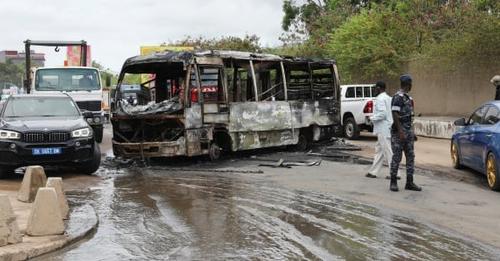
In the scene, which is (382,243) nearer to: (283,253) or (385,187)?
(283,253)

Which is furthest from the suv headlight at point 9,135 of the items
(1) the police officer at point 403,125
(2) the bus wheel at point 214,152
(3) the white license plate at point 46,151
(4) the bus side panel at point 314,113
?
(4) the bus side panel at point 314,113

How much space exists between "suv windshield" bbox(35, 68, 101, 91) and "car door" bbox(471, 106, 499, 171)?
40.0 ft

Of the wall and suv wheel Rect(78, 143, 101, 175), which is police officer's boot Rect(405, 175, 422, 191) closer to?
suv wheel Rect(78, 143, 101, 175)

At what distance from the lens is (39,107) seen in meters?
12.2

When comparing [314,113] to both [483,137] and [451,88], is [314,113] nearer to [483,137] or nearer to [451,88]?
[483,137]

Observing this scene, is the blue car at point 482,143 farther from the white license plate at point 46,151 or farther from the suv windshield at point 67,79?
the suv windshield at point 67,79

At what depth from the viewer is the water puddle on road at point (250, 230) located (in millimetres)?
5977

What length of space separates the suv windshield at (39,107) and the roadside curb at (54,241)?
4912 mm

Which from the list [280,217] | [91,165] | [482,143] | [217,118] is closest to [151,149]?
[91,165]

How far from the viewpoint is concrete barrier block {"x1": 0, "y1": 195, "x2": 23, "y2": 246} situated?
6.00m

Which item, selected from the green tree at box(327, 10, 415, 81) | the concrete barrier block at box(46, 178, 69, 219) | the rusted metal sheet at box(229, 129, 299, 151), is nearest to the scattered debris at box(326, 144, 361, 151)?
the rusted metal sheet at box(229, 129, 299, 151)

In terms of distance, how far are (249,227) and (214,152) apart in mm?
6390

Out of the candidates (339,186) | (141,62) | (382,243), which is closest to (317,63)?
(141,62)

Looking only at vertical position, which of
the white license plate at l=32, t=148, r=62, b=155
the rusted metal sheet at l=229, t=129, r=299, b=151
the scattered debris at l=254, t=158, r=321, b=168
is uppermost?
the rusted metal sheet at l=229, t=129, r=299, b=151
